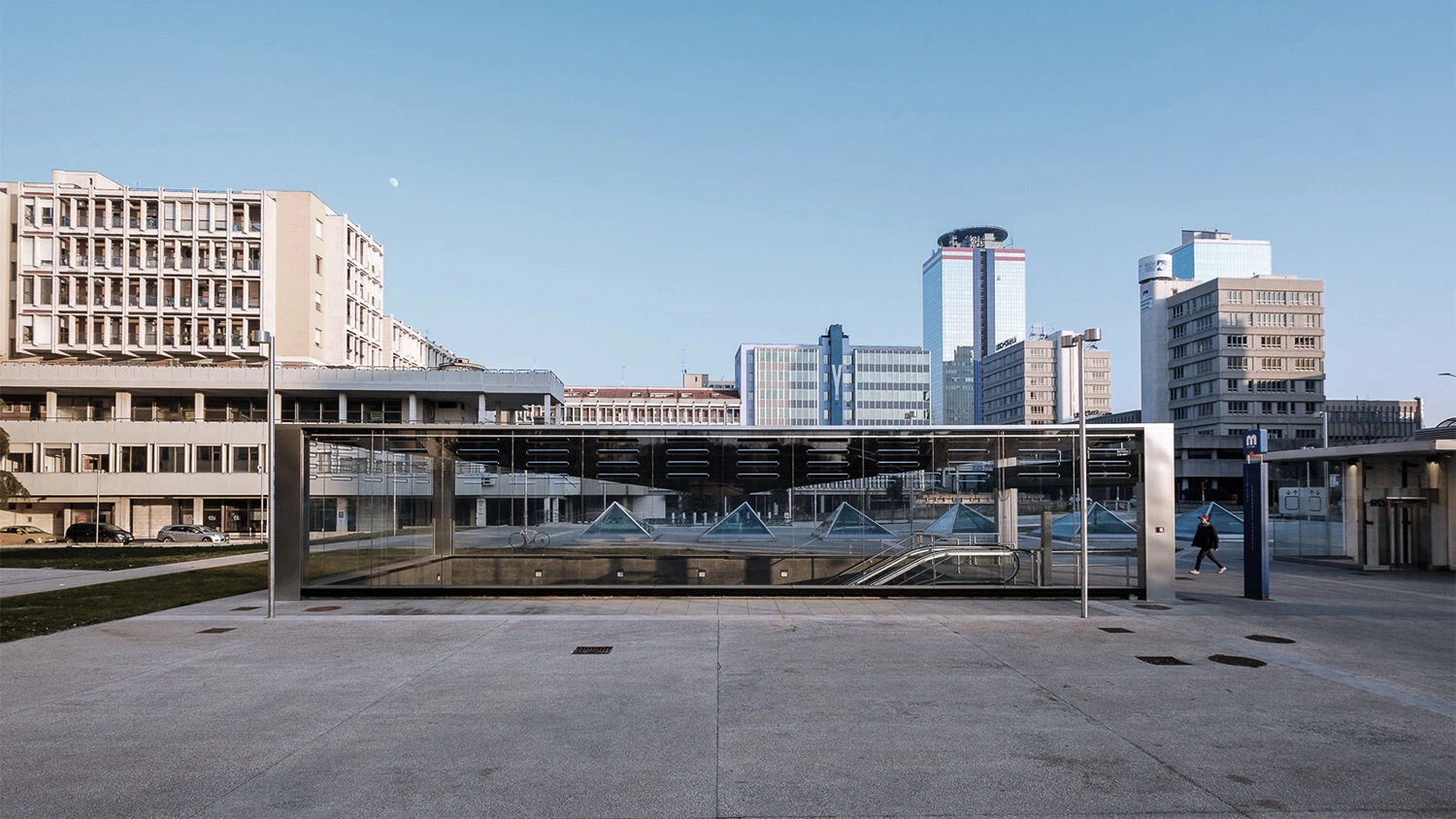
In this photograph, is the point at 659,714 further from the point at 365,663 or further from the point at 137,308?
the point at 137,308

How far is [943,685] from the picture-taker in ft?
36.4

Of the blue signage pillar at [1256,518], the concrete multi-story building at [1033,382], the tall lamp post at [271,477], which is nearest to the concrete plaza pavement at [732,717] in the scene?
the tall lamp post at [271,477]

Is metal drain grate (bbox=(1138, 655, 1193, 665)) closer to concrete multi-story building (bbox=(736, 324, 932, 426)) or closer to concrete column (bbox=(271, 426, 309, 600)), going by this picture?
concrete column (bbox=(271, 426, 309, 600))

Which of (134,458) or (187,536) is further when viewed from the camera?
(134,458)

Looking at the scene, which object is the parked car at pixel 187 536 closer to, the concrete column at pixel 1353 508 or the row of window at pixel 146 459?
the row of window at pixel 146 459

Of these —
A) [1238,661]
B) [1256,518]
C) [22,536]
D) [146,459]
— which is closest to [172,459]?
[146,459]

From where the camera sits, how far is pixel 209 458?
66.2 meters

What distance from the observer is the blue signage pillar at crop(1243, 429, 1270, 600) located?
19.3m

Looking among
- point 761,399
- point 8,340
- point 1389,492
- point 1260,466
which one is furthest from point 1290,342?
point 8,340

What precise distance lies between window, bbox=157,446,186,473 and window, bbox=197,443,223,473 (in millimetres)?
985

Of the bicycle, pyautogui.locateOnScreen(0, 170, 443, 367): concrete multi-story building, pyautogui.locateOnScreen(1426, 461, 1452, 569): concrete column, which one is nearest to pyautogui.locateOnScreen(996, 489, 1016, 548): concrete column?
the bicycle

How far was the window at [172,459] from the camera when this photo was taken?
6594 centimetres

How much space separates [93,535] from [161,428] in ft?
34.8

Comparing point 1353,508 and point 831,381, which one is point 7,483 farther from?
point 831,381
